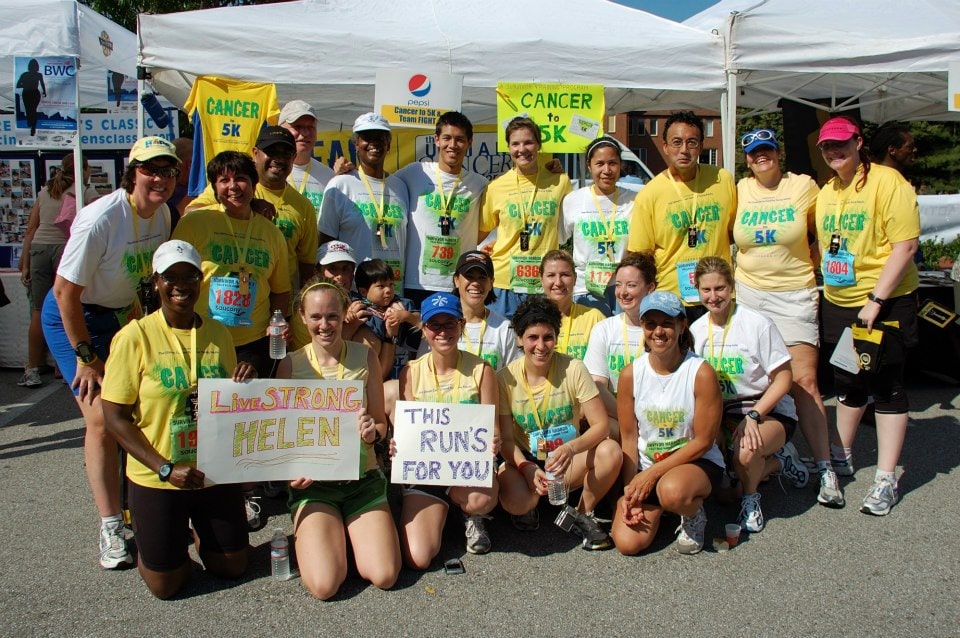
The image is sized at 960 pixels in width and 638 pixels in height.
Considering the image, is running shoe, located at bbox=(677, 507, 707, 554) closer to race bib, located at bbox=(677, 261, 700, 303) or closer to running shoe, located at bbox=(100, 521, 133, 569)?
race bib, located at bbox=(677, 261, 700, 303)

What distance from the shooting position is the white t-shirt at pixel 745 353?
4074 millimetres

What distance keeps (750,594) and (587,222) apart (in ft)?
8.28

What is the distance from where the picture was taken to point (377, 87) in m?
5.66

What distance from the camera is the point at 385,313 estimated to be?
4309mm

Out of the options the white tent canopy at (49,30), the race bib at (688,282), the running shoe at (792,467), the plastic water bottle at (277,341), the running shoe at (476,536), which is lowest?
the running shoe at (476,536)

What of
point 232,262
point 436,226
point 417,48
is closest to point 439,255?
point 436,226

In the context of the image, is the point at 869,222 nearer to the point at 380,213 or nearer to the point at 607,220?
the point at 607,220

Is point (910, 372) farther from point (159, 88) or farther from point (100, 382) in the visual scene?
point (159, 88)

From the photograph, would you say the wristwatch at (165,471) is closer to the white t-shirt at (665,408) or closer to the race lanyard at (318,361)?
the race lanyard at (318,361)

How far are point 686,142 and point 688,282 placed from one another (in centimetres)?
84

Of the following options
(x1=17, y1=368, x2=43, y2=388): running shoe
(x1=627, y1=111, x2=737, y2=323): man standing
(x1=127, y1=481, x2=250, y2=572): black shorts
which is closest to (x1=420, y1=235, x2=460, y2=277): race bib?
(x1=627, y1=111, x2=737, y2=323): man standing

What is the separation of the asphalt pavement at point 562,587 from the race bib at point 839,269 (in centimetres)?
122

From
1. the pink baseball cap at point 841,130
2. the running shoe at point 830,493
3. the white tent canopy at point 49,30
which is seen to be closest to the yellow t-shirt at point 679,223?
the pink baseball cap at point 841,130

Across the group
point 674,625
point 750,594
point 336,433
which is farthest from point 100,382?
point 750,594
